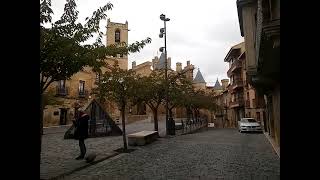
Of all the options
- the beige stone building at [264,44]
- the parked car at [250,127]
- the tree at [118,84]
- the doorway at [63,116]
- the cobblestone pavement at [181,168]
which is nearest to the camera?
the beige stone building at [264,44]

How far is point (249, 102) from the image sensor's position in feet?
151

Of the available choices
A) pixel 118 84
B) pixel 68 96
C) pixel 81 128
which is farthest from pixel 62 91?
pixel 81 128

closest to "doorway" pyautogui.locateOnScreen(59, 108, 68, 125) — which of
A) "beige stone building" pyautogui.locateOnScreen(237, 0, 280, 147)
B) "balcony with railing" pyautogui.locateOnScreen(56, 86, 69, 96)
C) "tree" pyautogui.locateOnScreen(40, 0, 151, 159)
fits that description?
"balcony with railing" pyautogui.locateOnScreen(56, 86, 69, 96)

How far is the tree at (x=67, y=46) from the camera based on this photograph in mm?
7792

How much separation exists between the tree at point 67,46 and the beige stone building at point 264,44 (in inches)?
161

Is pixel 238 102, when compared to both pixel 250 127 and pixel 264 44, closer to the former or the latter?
pixel 250 127

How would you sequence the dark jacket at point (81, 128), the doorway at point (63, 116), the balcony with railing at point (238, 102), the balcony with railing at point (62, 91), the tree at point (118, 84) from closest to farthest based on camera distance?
the dark jacket at point (81, 128) < the tree at point (118, 84) < the balcony with railing at point (62, 91) < the doorway at point (63, 116) < the balcony with railing at point (238, 102)

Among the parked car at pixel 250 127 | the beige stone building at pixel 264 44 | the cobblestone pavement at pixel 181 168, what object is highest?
the beige stone building at pixel 264 44

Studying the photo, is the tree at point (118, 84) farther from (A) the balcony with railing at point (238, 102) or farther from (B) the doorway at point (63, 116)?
(A) the balcony with railing at point (238, 102)

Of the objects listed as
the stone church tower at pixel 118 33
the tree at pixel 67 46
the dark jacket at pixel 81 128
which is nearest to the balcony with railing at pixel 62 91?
the stone church tower at pixel 118 33

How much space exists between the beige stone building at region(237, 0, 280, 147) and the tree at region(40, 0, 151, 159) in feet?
13.4

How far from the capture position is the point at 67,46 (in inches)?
315

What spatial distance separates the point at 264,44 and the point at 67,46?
4.90 m
